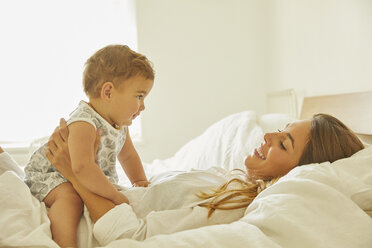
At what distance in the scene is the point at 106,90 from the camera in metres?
1.09

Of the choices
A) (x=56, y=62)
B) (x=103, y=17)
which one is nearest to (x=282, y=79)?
(x=103, y=17)

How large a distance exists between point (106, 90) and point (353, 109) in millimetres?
1131

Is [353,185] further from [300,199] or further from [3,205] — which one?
[3,205]

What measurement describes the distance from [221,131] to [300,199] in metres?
1.14

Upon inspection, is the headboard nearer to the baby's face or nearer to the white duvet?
the white duvet

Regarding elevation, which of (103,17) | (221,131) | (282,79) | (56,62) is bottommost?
(221,131)

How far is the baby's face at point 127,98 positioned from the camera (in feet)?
3.61

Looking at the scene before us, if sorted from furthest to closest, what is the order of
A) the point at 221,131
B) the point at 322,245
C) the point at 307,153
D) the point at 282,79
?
the point at 282,79 < the point at 221,131 < the point at 307,153 < the point at 322,245

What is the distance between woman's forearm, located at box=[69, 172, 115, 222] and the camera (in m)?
0.88

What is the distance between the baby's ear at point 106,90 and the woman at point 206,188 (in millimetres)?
161

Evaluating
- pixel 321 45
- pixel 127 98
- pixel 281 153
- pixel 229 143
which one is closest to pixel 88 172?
pixel 127 98

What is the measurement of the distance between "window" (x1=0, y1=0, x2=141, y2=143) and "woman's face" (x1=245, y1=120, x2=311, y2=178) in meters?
2.09

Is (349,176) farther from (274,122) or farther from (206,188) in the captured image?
(274,122)

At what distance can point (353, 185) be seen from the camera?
813 millimetres
